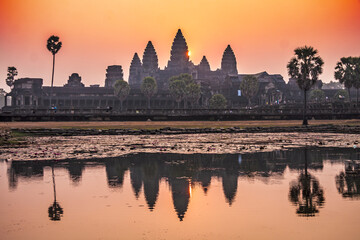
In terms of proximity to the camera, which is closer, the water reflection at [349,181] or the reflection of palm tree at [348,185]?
the reflection of palm tree at [348,185]

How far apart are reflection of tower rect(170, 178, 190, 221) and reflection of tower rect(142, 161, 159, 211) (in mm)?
607

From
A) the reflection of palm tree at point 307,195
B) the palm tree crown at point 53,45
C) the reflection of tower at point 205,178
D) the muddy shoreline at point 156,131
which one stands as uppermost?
the palm tree crown at point 53,45

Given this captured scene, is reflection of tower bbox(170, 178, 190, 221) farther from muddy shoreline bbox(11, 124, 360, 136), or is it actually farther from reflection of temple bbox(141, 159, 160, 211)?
muddy shoreline bbox(11, 124, 360, 136)

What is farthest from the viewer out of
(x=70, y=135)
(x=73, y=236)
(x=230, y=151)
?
(x=70, y=135)

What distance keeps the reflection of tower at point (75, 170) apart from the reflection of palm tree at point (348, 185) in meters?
9.54

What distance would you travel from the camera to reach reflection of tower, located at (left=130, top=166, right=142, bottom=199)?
729 inches

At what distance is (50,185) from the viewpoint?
19.5m

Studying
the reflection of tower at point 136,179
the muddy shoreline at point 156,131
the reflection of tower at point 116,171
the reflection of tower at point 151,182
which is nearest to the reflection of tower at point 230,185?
the reflection of tower at point 151,182

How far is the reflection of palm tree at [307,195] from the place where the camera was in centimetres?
1483

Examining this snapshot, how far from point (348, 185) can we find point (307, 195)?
8.33 ft

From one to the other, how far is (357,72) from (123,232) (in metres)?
114

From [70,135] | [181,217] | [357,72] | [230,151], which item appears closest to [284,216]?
[181,217]

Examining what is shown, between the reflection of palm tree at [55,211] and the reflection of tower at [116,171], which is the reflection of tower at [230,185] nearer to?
the reflection of tower at [116,171]

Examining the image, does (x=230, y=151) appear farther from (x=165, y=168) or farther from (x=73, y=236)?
(x=73, y=236)
